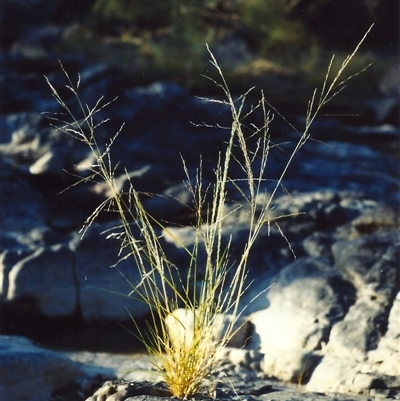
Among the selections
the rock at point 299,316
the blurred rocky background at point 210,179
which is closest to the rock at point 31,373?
the blurred rocky background at point 210,179

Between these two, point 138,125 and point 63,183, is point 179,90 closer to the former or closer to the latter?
point 138,125

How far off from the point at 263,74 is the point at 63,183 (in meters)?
4.28

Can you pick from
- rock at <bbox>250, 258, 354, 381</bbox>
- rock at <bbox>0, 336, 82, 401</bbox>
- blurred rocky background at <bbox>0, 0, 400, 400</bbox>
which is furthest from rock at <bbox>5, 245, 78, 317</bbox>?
rock at <bbox>250, 258, 354, 381</bbox>

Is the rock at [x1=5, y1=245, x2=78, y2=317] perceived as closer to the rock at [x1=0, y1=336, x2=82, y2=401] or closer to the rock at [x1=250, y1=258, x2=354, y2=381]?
the rock at [x1=0, y1=336, x2=82, y2=401]

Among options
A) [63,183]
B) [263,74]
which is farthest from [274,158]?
[263,74]

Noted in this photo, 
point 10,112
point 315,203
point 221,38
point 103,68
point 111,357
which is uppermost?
point 221,38

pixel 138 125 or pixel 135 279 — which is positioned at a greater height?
pixel 138 125

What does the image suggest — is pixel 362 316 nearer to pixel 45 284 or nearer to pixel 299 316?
pixel 299 316

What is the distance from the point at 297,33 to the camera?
9.23 m

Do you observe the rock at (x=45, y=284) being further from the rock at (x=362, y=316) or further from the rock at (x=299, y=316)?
the rock at (x=362, y=316)

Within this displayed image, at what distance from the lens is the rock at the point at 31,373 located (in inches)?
103

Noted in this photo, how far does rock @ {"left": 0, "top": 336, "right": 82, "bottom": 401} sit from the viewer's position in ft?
8.57

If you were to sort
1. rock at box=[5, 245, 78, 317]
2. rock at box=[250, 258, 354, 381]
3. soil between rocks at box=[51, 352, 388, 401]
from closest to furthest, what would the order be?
soil between rocks at box=[51, 352, 388, 401], rock at box=[250, 258, 354, 381], rock at box=[5, 245, 78, 317]

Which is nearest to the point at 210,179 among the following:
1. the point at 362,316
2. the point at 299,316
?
the point at 299,316
